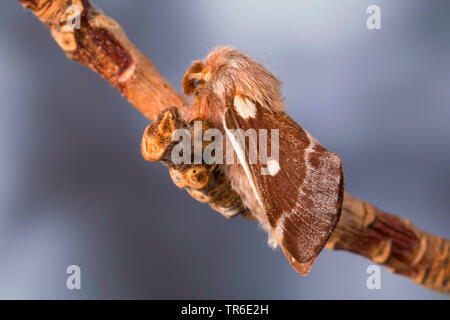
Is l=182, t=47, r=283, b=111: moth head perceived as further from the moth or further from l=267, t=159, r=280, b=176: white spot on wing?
l=267, t=159, r=280, b=176: white spot on wing

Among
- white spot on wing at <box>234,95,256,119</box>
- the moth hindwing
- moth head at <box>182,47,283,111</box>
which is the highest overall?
moth head at <box>182,47,283,111</box>

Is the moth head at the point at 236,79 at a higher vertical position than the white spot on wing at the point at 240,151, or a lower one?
higher

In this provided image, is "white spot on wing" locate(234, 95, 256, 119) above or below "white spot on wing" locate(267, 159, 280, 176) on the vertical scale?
above

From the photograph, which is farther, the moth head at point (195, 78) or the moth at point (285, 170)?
the moth head at point (195, 78)

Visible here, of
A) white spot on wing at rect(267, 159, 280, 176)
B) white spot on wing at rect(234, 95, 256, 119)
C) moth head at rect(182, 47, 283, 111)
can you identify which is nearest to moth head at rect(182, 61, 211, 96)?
moth head at rect(182, 47, 283, 111)

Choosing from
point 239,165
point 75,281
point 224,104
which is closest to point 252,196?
point 239,165

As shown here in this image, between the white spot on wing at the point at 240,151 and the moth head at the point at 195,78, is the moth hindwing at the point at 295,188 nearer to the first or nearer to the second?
the white spot on wing at the point at 240,151

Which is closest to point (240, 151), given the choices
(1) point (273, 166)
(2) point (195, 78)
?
(1) point (273, 166)

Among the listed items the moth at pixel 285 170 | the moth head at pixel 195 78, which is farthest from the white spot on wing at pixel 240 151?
the moth head at pixel 195 78
